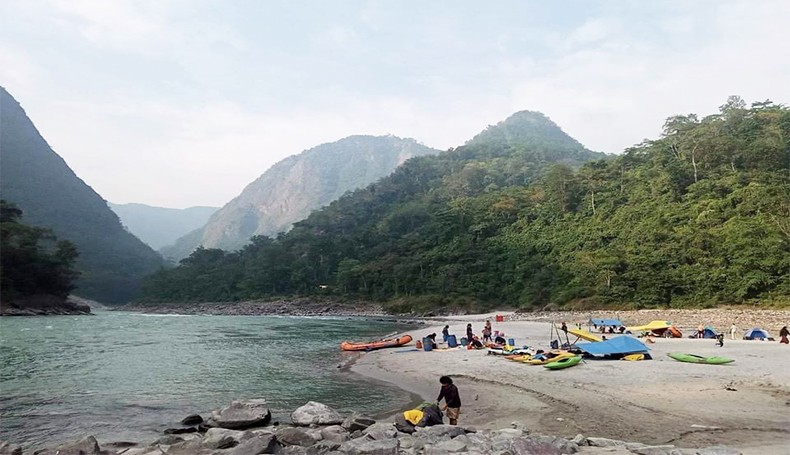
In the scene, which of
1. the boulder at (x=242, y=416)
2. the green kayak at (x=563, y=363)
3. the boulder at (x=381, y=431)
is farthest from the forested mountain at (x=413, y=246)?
the boulder at (x=381, y=431)

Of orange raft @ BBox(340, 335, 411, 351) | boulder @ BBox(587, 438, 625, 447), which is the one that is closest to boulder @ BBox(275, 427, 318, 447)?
boulder @ BBox(587, 438, 625, 447)

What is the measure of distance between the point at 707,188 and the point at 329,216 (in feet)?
316

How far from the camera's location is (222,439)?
974 centimetres

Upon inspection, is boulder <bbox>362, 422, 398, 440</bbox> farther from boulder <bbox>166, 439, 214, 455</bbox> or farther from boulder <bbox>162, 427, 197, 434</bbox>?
boulder <bbox>162, 427, 197, 434</bbox>

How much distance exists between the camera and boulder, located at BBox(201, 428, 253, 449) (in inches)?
379

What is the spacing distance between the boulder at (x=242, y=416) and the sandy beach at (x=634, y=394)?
5357 millimetres

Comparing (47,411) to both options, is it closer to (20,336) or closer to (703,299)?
(20,336)

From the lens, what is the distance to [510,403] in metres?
14.1

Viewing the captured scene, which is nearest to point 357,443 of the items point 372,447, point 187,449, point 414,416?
point 372,447

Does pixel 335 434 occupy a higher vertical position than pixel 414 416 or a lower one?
lower

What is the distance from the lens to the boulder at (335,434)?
10.3 m

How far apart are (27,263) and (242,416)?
3401 inches

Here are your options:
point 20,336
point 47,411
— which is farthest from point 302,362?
point 20,336

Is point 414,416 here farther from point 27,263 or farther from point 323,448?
point 27,263
